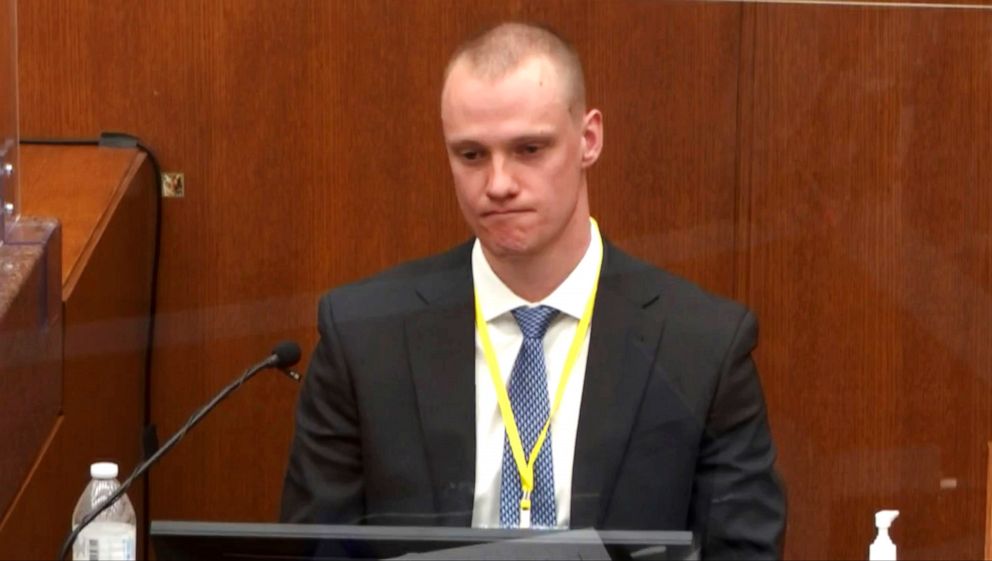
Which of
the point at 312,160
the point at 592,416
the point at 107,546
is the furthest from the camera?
the point at 312,160

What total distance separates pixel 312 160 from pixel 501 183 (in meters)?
0.76

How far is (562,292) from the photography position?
2.39 m

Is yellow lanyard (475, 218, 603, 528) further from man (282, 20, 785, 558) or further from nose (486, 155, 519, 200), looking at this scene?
nose (486, 155, 519, 200)

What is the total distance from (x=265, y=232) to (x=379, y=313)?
545 mm

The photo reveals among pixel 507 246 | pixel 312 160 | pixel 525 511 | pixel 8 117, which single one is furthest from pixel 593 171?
pixel 8 117

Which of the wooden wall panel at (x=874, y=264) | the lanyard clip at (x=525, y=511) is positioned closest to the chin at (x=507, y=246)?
the lanyard clip at (x=525, y=511)

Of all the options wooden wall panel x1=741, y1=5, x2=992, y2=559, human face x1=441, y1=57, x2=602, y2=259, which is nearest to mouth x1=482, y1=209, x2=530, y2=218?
human face x1=441, y1=57, x2=602, y2=259

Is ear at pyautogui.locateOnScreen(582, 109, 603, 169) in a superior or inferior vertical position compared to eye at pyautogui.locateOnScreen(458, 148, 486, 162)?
superior

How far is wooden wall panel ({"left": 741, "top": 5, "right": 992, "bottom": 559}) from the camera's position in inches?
115

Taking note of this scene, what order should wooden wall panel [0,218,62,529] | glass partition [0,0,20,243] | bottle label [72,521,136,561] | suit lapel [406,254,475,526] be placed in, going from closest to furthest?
bottle label [72,521,136,561] → wooden wall panel [0,218,62,529] → suit lapel [406,254,475,526] → glass partition [0,0,20,243]

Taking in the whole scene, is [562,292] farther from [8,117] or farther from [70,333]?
[8,117]

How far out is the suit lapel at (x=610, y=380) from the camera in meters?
2.33

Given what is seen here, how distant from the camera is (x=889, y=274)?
2998mm

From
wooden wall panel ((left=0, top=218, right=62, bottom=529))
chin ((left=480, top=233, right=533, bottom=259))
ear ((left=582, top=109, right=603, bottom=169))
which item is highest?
ear ((left=582, top=109, right=603, bottom=169))
